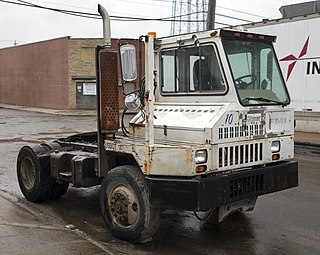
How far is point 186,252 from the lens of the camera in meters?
5.23

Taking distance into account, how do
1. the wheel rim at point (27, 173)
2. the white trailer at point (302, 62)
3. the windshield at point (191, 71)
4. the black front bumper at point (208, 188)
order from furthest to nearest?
the white trailer at point (302, 62) < the wheel rim at point (27, 173) < the windshield at point (191, 71) < the black front bumper at point (208, 188)

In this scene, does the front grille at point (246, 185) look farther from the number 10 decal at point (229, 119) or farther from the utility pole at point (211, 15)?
the utility pole at point (211, 15)

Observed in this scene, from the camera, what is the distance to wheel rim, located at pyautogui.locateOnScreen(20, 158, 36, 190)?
753 cm

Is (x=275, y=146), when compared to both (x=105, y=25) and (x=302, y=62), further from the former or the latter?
(x=302, y=62)

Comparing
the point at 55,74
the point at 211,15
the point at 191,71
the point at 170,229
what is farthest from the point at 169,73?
Answer: the point at 55,74

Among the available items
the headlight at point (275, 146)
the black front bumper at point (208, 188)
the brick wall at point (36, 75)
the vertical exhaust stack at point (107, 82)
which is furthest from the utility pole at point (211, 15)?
the brick wall at point (36, 75)

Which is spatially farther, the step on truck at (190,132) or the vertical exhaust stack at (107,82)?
the vertical exhaust stack at (107,82)

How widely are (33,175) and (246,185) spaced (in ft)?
12.5

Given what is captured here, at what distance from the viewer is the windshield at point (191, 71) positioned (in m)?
5.52

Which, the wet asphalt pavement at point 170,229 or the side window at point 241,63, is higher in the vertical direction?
the side window at point 241,63

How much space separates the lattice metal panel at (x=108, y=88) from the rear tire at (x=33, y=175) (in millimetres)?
1955

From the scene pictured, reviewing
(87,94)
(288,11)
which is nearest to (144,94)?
(288,11)

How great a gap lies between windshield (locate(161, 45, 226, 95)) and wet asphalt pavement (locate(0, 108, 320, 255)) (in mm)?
1888

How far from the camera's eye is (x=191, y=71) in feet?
19.0
